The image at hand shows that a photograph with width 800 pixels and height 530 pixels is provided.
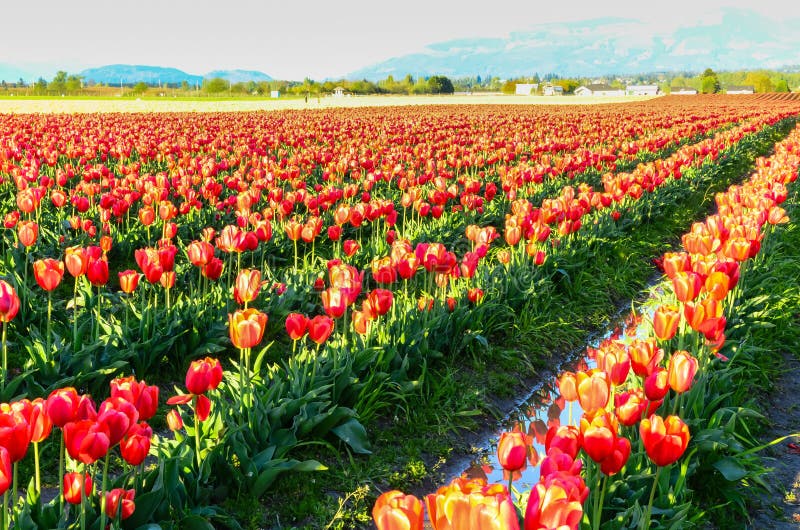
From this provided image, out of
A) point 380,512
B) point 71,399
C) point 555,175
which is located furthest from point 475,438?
point 555,175

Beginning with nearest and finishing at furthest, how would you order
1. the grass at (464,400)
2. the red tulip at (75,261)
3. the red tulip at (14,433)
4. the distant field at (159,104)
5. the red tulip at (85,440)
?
1. the red tulip at (14,433)
2. the red tulip at (85,440)
3. the grass at (464,400)
4. the red tulip at (75,261)
5. the distant field at (159,104)

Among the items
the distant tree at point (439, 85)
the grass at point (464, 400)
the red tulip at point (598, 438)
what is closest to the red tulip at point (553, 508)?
the red tulip at point (598, 438)

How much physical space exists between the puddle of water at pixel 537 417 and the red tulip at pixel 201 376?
4.81ft

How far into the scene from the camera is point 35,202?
6.89 meters

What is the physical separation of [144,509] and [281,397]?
1.43 metres

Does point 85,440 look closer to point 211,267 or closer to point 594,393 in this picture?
point 594,393

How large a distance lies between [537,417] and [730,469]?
1658mm

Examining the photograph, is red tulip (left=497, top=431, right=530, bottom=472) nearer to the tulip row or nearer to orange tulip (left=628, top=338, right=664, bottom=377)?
the tulip row

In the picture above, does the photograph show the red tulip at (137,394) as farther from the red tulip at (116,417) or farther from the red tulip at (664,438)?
the red tulip at (664,438)

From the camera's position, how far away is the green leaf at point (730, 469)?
389 cm

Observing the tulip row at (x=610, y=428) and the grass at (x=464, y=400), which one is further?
the grass at (x=464, y=400)

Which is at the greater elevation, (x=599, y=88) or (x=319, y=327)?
(x=599, y=88)

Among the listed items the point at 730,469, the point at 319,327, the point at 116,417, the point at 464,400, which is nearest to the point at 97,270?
the point at 319,327

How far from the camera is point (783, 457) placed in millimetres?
4664
